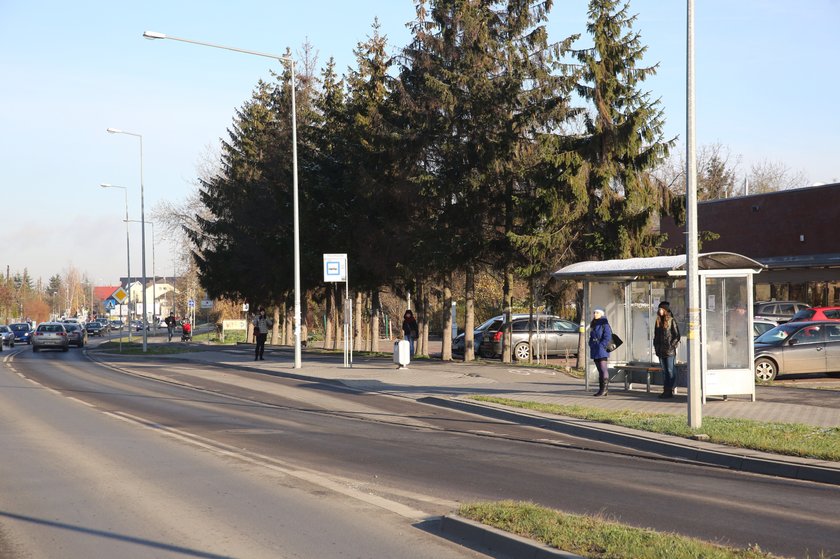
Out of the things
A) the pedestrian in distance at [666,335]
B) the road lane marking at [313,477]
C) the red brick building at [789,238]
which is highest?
the red brick building at [789,238]

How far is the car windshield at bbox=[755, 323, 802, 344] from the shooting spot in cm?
2419

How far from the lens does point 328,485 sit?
9.97 meters

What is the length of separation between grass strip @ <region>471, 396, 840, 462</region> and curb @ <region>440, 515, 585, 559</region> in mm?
5870

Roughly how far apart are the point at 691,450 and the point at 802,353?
13053mm

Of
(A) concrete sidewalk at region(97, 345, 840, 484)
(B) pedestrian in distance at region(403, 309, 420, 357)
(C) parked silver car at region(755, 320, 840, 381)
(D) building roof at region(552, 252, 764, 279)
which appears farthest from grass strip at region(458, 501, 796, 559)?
(B) pedestrian in distance at region(403, 309, 420, 357)

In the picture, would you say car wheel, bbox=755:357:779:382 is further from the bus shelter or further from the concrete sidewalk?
the bus shelter

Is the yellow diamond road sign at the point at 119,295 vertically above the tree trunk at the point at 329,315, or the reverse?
the yellow diamond road sign at the point at 119,295

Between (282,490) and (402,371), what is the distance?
17821mm

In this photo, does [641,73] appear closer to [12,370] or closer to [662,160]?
[662,160]

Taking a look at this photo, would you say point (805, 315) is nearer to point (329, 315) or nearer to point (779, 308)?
point (779, 308)

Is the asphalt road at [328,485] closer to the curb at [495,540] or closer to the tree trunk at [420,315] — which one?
the curb at [495,540]

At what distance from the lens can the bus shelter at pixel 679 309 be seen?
1817cm

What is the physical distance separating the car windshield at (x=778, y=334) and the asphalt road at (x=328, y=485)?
11055 millimetres

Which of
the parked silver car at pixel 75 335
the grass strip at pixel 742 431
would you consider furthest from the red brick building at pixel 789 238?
the parked silver car at pixel 75 335
